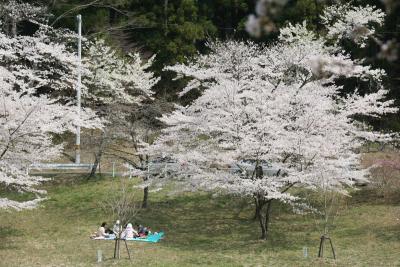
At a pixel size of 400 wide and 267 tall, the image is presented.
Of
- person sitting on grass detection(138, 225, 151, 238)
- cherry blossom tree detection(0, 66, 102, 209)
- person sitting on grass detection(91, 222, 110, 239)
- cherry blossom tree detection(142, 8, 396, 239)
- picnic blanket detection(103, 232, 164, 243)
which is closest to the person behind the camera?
cherry blossom tree detection(0, 66, 102, 209)

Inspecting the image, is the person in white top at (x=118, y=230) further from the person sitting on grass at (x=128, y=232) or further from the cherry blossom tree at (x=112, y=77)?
the cherry blossom tree at (x=112, y=77)

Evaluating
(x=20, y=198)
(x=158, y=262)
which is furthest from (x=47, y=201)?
(x=158, y=262)

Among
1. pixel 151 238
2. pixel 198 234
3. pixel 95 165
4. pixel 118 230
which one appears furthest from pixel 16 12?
pixel 198 234

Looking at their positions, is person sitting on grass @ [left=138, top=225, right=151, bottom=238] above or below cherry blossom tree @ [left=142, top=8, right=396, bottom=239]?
below

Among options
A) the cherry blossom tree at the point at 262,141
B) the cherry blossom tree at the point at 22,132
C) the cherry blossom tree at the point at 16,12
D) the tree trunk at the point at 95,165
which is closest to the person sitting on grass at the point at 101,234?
the cherry blossom tree at the point at 22,132

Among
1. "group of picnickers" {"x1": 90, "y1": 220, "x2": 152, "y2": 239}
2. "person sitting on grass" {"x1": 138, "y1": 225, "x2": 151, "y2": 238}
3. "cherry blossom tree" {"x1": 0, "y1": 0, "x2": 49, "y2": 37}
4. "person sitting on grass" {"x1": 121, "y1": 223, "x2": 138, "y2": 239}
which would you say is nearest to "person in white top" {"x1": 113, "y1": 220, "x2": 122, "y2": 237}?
"group of picnickers" {"x1": 90, "y1": 220, "x2": 152, "y2": 239}

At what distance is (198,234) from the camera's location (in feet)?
55.3

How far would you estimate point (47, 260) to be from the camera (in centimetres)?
1378

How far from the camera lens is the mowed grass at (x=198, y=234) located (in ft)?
45.6

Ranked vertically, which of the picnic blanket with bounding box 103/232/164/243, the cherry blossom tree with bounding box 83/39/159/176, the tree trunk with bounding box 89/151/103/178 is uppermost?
the cherry blossom tree with bounding box 83/39/159/176

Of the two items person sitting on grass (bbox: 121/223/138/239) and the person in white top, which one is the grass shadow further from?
person sitting on grass (bbox: 121/223/138/239)

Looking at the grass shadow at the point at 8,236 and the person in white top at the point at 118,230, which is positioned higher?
the person in white top at the point at 118,230

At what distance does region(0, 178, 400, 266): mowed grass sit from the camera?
13.9 m

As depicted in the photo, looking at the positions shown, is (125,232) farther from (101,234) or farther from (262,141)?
(262,141)
